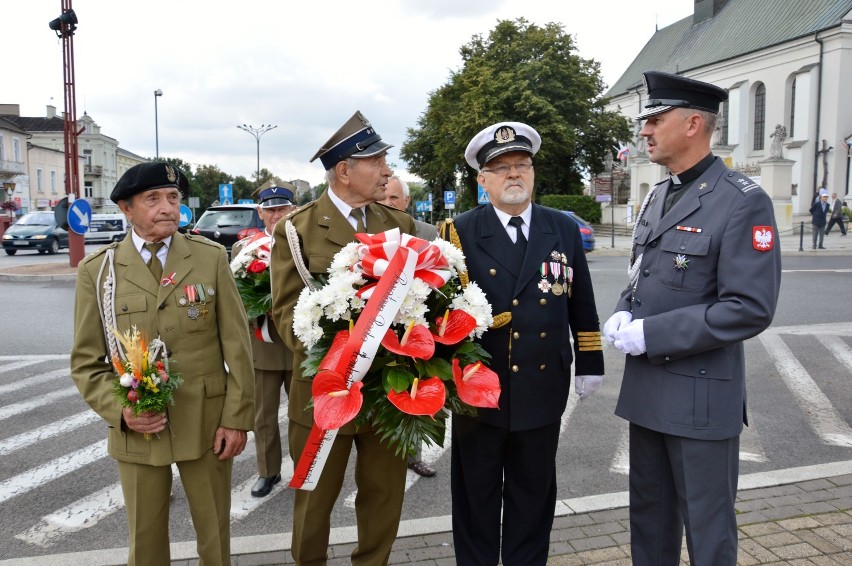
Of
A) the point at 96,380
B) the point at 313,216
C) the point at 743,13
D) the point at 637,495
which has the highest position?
the point at 743,13

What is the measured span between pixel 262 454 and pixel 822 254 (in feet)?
74.0

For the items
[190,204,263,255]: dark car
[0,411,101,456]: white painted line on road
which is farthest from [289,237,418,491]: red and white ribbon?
[190,204,263,255]: dark car

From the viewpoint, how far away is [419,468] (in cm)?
490

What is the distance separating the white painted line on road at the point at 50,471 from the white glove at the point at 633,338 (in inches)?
162

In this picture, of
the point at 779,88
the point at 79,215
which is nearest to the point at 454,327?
the point at 79,215

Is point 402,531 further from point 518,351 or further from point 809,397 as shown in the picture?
point 809,397

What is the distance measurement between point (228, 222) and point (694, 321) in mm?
15097

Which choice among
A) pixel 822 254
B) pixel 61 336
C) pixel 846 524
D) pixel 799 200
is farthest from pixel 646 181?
pixel 846 524

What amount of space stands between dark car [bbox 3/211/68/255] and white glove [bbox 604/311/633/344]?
29416 mm

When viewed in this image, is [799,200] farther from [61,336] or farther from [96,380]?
[96,380]

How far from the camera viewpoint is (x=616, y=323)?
3.10 metres

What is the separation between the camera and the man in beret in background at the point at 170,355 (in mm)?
2854

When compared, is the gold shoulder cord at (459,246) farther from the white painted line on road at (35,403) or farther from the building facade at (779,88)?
the building facade at (779,88)

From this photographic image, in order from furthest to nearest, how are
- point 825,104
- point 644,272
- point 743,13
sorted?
point 743,13
point 825,104
point 644,272
